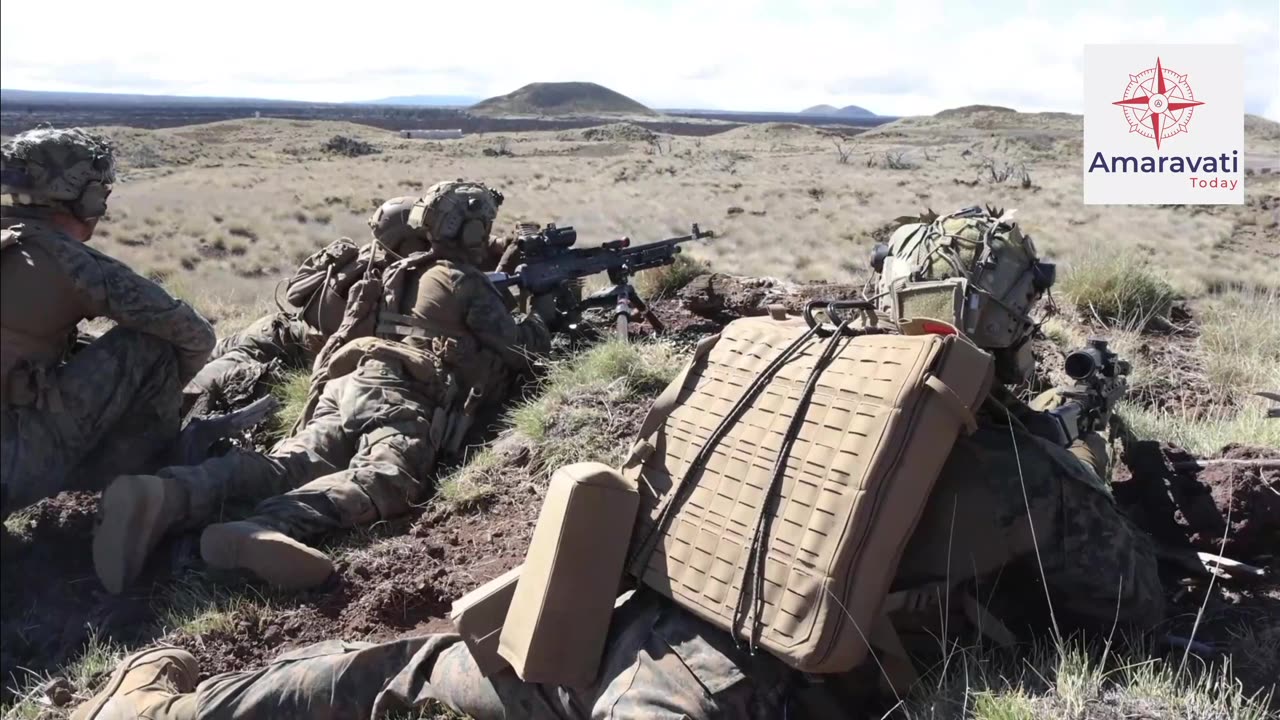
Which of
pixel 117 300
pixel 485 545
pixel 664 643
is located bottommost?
pixel 485 545

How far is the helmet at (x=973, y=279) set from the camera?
2.85 meters

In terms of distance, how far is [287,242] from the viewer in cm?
1662

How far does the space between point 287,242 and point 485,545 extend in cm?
1378

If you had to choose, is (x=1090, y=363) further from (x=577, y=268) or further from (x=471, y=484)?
(x=577, y=268)

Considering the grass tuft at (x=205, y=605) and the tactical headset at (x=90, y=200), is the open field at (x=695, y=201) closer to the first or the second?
the tactical headset at (x=90, y=200)

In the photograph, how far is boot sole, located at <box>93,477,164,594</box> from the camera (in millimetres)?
3828

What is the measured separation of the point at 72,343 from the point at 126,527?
33.8 inches

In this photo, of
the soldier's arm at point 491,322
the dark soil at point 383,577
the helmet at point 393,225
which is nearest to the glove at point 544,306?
the soldier's arm at point 491,322

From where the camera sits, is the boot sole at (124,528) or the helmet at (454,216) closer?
the boot sole at (124,528)

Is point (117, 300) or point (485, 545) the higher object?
point (117, 300)

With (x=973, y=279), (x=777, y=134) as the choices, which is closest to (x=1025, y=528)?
(x=973, y=279)

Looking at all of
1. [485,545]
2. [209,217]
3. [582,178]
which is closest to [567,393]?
[485,545]

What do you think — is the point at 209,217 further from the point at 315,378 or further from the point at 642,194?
the point at 315,378

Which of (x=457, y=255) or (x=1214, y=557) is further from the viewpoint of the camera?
(x=457, y=255)
